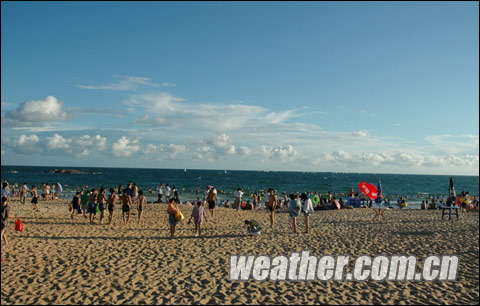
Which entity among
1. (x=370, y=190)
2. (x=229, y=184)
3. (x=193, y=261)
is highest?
(x=370, y=190)

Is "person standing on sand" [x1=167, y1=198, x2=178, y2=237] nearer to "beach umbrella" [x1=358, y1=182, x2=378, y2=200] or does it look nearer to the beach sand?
the beach sand

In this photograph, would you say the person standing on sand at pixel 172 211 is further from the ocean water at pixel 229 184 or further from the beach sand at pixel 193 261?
the ocean water at pixel 229 184

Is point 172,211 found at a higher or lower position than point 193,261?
higher

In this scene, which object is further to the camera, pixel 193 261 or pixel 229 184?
pixel 229 184

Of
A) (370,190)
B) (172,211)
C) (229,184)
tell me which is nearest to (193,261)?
(172,211)

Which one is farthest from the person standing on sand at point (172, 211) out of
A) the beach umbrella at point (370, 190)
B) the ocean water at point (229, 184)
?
the ocean water at point (229, 184)

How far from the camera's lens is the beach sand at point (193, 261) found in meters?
7.28

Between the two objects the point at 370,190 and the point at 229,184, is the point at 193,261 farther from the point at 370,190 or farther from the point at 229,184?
the point at 229,184

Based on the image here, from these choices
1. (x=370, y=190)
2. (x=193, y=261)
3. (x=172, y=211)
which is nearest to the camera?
(x=193, y=261)

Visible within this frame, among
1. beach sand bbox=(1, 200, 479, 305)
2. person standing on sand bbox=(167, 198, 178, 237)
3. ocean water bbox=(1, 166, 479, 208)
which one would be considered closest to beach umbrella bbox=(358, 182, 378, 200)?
beach sand bbox=(1, 200, 479, 305)

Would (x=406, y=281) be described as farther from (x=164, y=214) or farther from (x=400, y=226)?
(x=164, y=214)

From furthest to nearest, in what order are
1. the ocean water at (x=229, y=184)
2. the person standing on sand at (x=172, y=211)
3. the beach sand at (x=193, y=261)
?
the ocean water at (x=229, y=184) < the person standing on sand at (x=172, y=211) < the beach sand at (x=193, y=261)

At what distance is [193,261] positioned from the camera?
32.2ft

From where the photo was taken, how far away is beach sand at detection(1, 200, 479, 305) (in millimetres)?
7277
